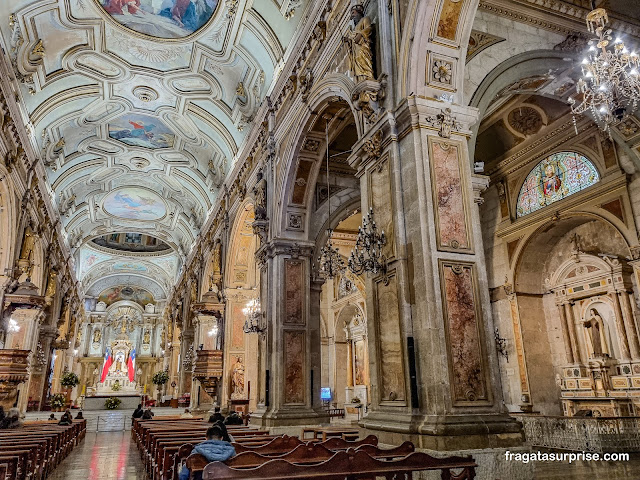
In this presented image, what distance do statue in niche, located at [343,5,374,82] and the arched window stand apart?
6.33 m

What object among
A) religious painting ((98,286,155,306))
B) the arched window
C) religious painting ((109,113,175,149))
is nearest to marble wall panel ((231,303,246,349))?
religious painting ((109,113,175,149))

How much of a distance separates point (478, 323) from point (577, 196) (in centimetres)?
671

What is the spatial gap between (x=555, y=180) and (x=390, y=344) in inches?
302

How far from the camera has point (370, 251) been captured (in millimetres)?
6137

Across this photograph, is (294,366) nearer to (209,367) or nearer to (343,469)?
(209,367)

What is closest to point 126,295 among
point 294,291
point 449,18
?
point 294,291

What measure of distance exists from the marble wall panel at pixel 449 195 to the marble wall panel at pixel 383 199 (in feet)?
1.93

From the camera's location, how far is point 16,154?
1365 centimetres

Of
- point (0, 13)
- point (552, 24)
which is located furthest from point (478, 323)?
point (0, 13)

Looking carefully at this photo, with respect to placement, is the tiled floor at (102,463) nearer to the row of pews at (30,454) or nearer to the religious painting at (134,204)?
the row of pews at (30,454)

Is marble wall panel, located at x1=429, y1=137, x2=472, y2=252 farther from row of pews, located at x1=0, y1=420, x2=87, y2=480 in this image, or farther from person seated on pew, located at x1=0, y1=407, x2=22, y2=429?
person seated on pew, located at x1=0, y1=407, x2=22, y2=429

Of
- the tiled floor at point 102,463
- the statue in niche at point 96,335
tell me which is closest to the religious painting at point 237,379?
the tiled floor at point 102,463

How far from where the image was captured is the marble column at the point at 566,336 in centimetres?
1115

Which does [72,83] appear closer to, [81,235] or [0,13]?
[0,13]
